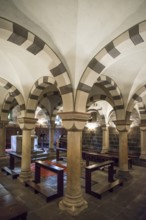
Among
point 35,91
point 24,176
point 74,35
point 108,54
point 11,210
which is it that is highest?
point 74,35

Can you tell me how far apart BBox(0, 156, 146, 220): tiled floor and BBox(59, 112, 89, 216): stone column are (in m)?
0.19

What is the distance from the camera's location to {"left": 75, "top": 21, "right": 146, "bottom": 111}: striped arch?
2756 millimetres

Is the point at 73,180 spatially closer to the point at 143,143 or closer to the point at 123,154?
the point at 123,154

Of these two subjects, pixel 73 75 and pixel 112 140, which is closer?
pixel 73 75

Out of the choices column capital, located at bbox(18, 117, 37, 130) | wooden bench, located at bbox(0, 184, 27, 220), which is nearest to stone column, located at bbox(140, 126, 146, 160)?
column capital, located at bbox(18, 117, 37, 130)

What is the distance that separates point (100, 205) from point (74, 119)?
214 centimetres

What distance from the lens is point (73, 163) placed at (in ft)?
11.5

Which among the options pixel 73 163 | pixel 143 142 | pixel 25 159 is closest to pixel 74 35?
pixel 73 163

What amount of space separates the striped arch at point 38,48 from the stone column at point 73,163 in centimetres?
27

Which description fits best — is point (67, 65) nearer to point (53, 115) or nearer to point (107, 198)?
point (107, 198)

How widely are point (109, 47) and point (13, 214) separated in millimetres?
3315

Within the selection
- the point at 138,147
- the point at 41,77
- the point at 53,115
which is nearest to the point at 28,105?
the point at 41,77

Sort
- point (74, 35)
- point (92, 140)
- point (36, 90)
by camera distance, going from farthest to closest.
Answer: point (92, 140), point (36, 90), point (74, 35)

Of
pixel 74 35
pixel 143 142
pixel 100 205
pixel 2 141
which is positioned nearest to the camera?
pixel 74 35
